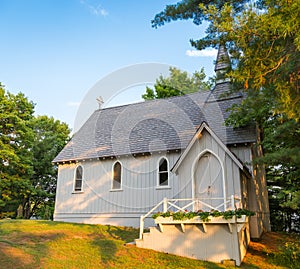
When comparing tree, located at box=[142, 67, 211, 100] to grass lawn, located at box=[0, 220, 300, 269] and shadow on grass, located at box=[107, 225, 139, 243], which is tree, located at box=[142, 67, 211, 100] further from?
Answer: grass lawn, located at box=[0, 220, 300, 269]

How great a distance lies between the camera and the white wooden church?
10227 millimetres

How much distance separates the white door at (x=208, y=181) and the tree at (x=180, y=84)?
22843 millimetres

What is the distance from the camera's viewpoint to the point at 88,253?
9195mm

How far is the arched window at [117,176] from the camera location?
1680 centimetres

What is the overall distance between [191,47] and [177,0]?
6.42ft

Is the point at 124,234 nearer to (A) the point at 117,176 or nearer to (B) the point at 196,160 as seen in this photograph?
(A) the point at 117,176

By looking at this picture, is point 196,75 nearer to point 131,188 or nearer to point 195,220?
point 131,188

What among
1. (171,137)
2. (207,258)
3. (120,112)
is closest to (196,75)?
(120,112)

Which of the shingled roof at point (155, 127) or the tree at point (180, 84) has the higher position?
the tree at point (180, 84)

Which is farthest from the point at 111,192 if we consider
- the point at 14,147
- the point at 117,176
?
the point at 14,147

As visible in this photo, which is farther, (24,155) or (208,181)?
(24,155)

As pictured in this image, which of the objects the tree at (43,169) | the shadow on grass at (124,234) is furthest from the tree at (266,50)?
the tree at (43,169)

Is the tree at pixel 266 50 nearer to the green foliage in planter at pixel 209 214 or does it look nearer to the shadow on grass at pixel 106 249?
the green foliage in planter at pixel 209 214

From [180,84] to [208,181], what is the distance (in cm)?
3470
